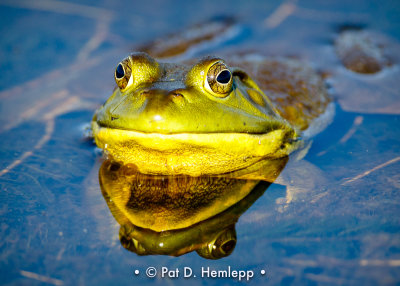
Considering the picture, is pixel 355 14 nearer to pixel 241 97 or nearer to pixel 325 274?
pixel 241 97

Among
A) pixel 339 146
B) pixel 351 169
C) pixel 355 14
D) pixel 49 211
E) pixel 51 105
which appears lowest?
pixel 49 211

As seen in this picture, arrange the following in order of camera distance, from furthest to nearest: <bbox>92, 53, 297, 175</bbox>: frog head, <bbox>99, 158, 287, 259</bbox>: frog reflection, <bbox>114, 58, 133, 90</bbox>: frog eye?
<bbox>114, 58, 133, 90</bbox>: frog eye < <bbox>92, 53, 297, 175</bbox>: frog head < <bbox>99, 158, 287, 259</bbox>: frog reflection

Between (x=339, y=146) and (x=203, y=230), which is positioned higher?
(x=339, y=146)

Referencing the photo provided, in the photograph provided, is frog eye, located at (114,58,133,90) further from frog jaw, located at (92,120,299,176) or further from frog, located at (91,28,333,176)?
frog jaw, located at (92,120,299,176)

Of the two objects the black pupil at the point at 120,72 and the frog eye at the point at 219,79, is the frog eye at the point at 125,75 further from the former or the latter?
the frog eye at the point at 219,79

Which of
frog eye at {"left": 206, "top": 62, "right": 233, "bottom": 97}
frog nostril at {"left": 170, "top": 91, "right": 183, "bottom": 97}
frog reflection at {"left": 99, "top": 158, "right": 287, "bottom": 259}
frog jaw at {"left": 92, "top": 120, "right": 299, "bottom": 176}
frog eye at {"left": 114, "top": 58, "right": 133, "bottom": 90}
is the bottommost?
frog reflection at {"left": 99, "top": 158, "right": 287, "bottom": 259}

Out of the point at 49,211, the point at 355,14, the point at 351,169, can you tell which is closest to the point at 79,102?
the point at 49,211

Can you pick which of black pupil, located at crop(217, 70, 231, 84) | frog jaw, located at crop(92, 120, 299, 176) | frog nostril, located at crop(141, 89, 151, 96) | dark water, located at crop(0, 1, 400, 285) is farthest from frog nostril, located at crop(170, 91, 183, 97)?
dark water, located at crop(0, 1, 400, 285)
